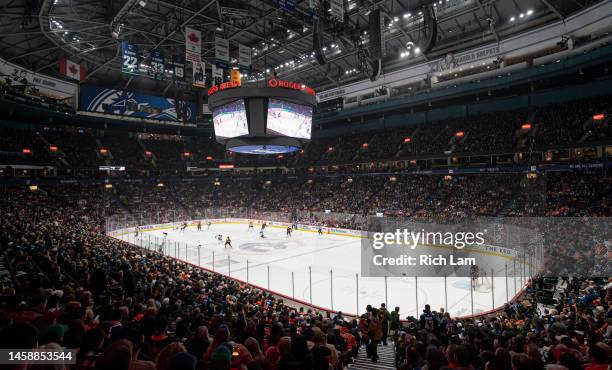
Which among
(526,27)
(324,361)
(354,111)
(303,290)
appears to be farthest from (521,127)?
(324,361)

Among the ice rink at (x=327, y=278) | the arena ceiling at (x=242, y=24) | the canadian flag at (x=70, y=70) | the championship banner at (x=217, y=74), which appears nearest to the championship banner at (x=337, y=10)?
the arena ceiling at (x=242, y=24)

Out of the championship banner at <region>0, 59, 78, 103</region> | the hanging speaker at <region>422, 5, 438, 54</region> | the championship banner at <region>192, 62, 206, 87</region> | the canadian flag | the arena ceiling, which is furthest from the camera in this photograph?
the championship banner at <region>0, 59, 78, 103</region>

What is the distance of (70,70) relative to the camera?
107 ft

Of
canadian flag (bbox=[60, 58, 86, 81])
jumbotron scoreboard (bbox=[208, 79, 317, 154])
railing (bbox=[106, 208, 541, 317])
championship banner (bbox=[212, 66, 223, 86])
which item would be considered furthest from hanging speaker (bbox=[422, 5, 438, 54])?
canadian flag (bbox=[60, 58, 86, 81])

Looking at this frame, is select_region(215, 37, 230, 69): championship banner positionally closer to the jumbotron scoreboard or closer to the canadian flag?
the jumbotron scoreboard

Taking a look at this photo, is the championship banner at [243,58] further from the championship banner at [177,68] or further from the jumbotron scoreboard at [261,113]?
the jumbotron scoreboard at [261,113]

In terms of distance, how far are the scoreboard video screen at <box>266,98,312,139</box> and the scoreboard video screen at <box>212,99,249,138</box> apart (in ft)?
5.17

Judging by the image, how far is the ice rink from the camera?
15.0 meters

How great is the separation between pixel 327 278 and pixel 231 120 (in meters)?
11.3

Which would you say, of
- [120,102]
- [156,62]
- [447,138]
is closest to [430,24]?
[156,62]

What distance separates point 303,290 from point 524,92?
1359 inches

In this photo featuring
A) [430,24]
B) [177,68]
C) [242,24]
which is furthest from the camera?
[242,24]

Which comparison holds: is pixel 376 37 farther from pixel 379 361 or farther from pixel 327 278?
pixel 379 361

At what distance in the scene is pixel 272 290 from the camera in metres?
17.2
